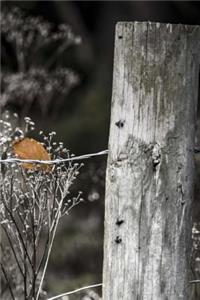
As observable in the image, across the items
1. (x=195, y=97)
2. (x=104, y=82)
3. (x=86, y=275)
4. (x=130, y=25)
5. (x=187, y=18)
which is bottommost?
(x=86, y=275)

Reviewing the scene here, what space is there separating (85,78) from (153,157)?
12.8m

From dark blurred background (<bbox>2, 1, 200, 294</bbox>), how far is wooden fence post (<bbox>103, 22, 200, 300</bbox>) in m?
5.90

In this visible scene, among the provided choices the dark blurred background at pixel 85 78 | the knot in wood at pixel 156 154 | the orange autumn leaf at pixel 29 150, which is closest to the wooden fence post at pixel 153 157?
the knot in wood at pixel 156 154

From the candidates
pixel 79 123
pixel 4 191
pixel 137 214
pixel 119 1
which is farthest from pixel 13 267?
pixel 119 1

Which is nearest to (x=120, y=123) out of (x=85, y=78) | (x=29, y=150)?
(x=29, y=150)

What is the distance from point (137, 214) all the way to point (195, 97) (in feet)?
1.73

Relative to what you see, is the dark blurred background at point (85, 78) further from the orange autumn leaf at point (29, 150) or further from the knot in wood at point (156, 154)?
the knot in wood at point (156, 154)

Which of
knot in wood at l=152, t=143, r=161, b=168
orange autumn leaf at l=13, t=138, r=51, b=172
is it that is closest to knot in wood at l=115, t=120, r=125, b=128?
knot in wood at l=152, t=143, r=161, b=168

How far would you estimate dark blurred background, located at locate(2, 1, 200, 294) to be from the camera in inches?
420

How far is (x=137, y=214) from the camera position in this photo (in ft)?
11.1

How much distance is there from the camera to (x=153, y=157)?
3.37 meters

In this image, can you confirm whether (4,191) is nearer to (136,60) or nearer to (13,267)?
(136,60)

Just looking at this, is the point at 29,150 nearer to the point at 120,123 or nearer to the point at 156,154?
the point at 120,123

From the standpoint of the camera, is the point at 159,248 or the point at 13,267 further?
the point at 13,267
